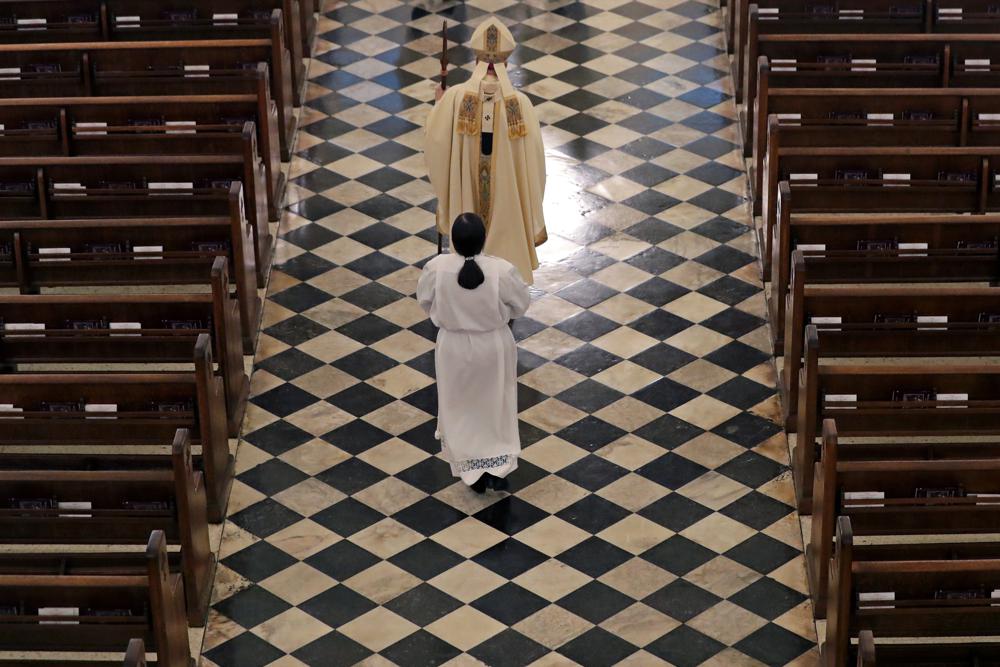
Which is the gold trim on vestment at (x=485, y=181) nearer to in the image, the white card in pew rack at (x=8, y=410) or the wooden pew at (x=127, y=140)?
the wooden pew at (x=127, y=140)

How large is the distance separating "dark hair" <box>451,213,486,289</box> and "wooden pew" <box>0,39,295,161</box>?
3232mm

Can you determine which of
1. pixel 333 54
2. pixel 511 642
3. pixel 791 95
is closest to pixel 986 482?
pixel 511 642

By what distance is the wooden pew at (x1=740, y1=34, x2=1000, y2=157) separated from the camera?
432 inches

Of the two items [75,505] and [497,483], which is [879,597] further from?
[75,505]

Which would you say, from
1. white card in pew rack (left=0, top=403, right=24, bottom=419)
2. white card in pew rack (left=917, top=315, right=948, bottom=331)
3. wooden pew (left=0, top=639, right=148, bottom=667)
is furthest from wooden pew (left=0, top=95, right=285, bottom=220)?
white card in pew rack (left=917, top=315, right=948, bottom=331)

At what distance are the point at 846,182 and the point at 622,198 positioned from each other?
1844 mm

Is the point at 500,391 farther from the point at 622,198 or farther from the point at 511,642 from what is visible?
the point at 622,198

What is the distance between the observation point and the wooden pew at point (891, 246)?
924 cm

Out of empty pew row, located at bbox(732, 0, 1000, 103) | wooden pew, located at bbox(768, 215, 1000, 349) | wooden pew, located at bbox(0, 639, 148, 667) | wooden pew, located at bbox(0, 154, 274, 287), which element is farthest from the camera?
empty pew row, located at bbox(732, 0, 1000, 103)

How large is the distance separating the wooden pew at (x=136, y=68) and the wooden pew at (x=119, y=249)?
71.2 inches

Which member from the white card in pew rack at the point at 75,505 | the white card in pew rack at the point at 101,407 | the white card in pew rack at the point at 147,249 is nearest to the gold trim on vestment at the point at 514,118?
the white card in pew rack at the point at 147,249

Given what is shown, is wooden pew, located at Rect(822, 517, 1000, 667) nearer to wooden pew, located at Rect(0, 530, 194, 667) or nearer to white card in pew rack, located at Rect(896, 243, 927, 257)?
white card in pew rack, located at Rect(896, 243, 927, 257)

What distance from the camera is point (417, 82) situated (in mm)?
12766

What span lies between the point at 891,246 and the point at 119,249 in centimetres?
406
